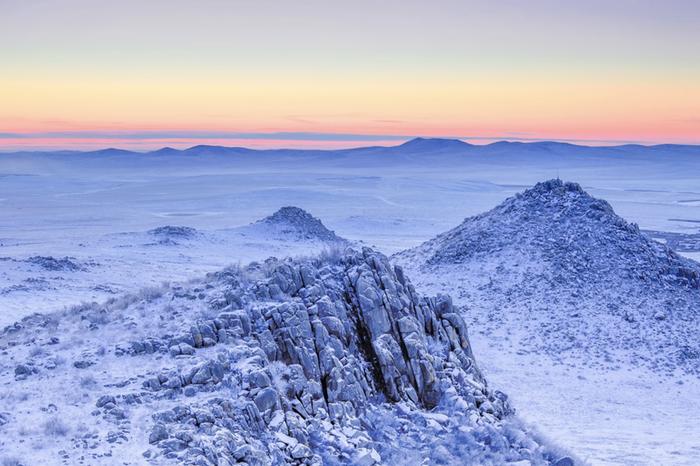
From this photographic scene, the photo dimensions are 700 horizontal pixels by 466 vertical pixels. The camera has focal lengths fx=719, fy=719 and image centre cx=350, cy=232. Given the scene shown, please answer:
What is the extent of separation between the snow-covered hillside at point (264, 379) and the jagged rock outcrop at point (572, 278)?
394 inches

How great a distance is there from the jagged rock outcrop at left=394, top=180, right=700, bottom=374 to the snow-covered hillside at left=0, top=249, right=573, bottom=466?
32.9 ft

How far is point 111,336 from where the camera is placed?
12.7 metres

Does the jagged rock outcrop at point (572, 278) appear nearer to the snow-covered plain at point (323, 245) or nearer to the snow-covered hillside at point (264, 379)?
the snow-covered plain at point (323, 245)

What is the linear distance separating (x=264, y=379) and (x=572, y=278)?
712 inches

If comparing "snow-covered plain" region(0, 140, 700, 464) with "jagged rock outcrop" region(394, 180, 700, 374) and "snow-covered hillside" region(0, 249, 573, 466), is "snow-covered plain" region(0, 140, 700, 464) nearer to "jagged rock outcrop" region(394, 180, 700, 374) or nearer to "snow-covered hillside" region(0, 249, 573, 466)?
"jagged rock outcrop" region(394, 180, 700, 374)

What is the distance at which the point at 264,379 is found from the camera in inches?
431

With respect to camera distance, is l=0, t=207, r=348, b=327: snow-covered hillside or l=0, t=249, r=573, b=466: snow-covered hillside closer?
l=0, t=249, r=573, b=466: snow-covered hillside

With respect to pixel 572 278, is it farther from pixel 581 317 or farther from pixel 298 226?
pixel 298 226

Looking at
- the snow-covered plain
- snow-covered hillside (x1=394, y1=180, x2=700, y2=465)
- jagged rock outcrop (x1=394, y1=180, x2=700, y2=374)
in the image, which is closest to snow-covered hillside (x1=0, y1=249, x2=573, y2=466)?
the snow-covered plain

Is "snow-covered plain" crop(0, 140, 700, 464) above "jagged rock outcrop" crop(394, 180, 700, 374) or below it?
below

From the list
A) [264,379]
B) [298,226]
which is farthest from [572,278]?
[298,226]

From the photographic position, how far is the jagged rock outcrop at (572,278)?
75.3 feet

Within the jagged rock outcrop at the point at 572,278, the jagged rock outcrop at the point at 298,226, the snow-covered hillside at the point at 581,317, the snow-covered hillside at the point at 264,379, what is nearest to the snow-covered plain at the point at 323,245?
the snow-covered hillside at the point at 581,317

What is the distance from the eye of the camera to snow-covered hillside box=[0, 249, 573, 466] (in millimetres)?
9930
